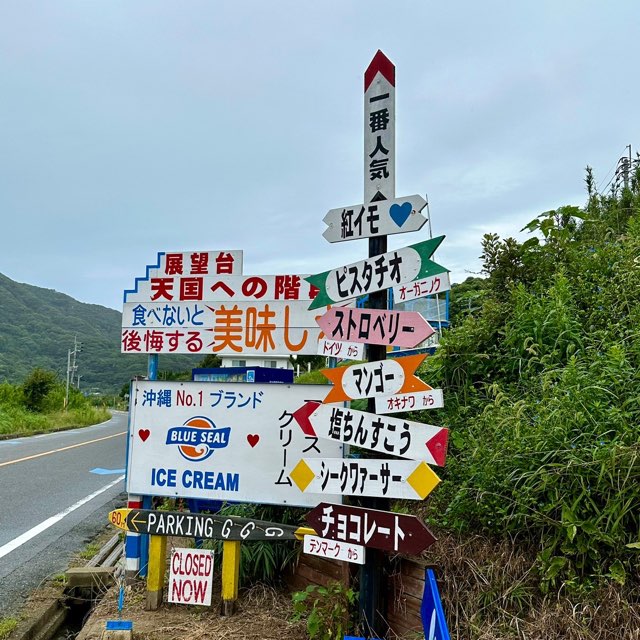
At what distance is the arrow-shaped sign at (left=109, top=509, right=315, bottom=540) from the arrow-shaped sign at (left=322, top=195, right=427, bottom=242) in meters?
2.02

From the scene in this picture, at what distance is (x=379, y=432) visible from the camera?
125 inches

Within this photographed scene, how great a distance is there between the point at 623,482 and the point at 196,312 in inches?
124

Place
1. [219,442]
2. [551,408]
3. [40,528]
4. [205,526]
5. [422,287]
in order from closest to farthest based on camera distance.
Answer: [422,287], [551,408], [205,526], [219,442], [40,528]

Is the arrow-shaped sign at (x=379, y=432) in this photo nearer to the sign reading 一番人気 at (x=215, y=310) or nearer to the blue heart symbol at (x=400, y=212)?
the sign reading 一番人気 at (x=215, y=310)

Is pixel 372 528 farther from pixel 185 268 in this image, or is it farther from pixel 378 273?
pixel 185 268

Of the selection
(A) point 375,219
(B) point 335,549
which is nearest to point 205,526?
(B) point 335,549

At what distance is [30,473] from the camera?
11.2 meters

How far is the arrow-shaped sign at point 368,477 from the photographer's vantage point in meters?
3.05

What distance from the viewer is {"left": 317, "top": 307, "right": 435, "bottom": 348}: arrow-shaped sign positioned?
313 centimetres

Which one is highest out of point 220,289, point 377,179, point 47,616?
point 377,179

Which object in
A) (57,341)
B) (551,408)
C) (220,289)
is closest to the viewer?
(551,408)

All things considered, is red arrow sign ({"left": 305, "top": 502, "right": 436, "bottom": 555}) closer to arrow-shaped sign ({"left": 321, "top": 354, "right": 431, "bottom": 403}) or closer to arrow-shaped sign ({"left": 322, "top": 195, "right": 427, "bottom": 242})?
arrow-shaped sign ({"left": 321, "top": 354, "right": 431, "bottom": 403})

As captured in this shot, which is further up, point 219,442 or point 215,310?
point 215,310

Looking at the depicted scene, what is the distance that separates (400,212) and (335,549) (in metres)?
2.03
